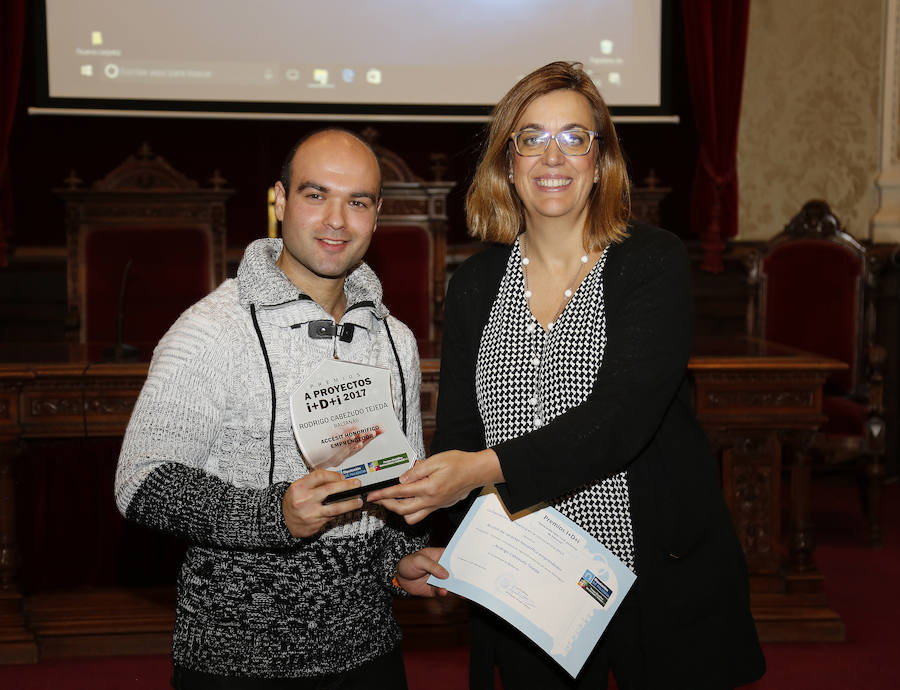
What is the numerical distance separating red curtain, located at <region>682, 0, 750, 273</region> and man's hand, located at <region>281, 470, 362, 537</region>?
4.43 meters

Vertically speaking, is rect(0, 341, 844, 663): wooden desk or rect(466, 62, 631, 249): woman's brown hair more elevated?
rect(466, 62, 631, 249): woman's brown hair

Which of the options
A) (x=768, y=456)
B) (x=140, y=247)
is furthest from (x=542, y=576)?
(x=140, y=247)

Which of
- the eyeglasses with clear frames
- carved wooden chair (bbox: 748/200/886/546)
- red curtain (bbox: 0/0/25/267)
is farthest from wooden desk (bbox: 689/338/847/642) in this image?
red curtain (bbox: 0/0/25/267)

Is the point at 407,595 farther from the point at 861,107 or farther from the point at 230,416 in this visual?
the point at 861,107

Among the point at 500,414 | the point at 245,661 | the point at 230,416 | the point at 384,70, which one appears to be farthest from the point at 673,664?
the point at 384,70

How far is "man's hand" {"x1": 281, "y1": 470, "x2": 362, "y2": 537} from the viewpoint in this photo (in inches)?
46.3

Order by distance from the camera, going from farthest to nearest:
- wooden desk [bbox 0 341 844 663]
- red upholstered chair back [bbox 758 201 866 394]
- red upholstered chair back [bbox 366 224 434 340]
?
1. red upholstered chair back [bbox 366 224 434 340]
2. red upholstered chair back [bbox 758 201 866 394]
3. wooden desk [bbox 0 341 844 663]

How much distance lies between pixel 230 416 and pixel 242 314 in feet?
0.51

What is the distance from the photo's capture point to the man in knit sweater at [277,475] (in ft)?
4.12

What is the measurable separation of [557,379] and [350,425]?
37 centimetres

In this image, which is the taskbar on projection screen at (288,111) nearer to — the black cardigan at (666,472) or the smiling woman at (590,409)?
the smiling woman at (590,409)

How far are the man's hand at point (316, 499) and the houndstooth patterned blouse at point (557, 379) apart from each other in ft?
1.13

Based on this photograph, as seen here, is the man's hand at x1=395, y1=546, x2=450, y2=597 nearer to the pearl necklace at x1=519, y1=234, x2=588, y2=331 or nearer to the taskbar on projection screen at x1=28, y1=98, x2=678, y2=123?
the pearl necklace at x1=519, y1=234, x2=588, y2=331

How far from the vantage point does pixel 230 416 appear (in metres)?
1.35
